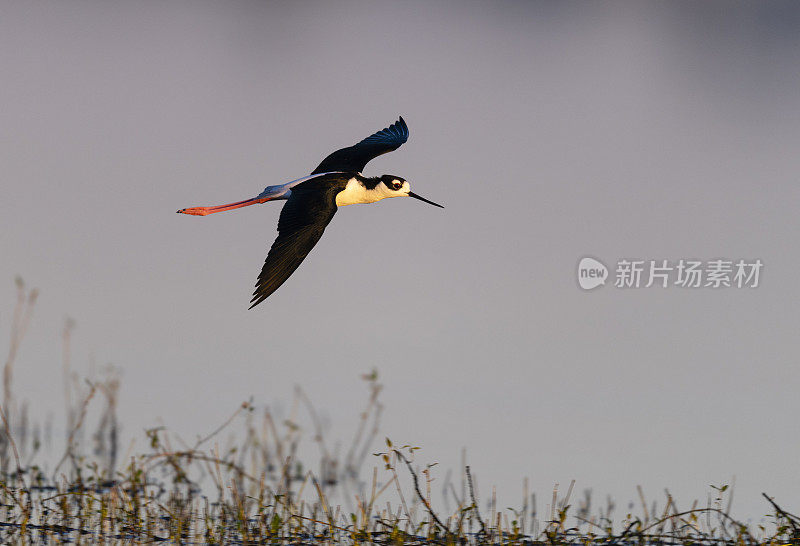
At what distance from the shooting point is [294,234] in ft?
19.4

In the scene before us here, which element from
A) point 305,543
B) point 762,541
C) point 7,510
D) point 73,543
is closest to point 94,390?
point 7,510

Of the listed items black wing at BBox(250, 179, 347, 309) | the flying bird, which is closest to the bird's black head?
the flying bird

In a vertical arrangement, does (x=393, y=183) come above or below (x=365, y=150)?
below

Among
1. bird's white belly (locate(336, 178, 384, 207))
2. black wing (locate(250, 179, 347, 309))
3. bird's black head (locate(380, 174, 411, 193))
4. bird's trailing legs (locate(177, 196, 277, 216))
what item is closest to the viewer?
black wing (locate(250, 179, 347, 309))

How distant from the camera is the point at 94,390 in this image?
225 inches

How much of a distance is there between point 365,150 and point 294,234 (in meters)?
2.45

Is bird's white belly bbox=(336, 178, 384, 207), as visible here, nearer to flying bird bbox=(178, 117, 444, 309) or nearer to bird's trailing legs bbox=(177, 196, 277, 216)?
flying bird bbox=(178, 117, 444, 309)

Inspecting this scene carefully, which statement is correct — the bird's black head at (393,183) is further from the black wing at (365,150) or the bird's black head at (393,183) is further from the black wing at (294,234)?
the black wing at (294,234)

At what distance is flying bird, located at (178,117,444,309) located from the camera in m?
5.77

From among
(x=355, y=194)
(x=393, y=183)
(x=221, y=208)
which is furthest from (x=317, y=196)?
(x=393, y=183)

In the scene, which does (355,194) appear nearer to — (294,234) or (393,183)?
(393,183)

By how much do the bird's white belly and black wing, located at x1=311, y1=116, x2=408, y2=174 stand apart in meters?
0.22

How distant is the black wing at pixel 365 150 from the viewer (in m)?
7.86

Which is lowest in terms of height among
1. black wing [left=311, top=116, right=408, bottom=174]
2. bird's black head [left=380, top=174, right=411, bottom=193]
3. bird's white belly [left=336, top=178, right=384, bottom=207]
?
bird's white belly [left=336, top=178, right=384, bottom=207]
